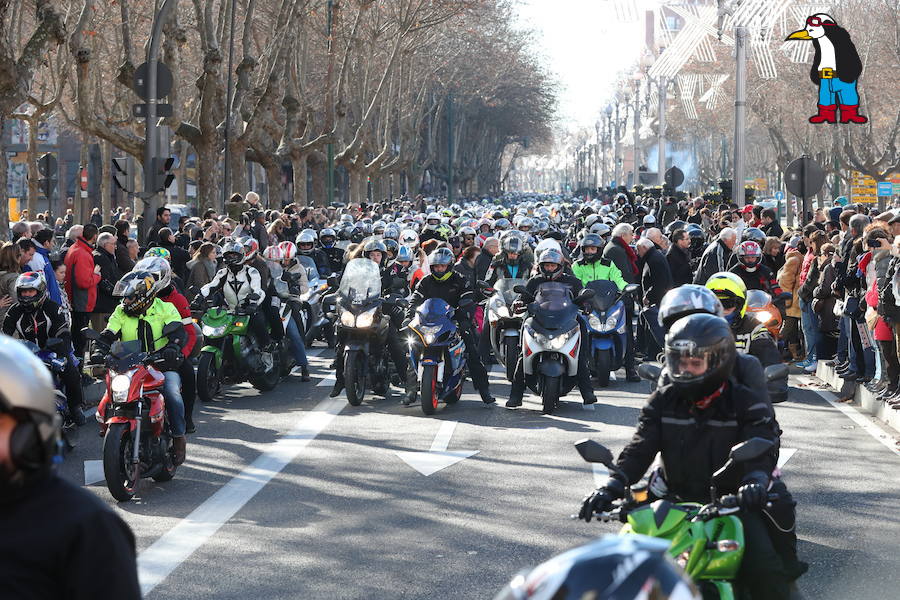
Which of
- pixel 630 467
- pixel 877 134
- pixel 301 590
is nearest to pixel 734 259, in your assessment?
pixel 301 590

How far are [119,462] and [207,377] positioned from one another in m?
5.33

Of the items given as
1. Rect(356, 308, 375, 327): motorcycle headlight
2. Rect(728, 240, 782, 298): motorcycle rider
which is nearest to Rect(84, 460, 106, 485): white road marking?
Rect(356, 308, 375, 327): motorcycle headlight

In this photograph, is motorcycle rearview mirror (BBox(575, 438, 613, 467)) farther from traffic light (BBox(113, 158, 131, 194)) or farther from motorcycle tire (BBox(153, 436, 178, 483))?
traffic light (BBox(113, 158, 131, 194))

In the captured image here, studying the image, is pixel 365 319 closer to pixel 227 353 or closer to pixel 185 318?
pixel 227 353

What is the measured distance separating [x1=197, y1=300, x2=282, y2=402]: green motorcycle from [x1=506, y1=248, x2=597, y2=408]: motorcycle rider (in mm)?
2607

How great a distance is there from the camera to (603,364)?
1606 cm

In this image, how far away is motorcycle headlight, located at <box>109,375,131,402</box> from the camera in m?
9.73

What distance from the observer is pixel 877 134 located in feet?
248

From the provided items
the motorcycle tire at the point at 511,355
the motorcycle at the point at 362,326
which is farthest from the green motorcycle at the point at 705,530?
the motorcycle tire at the point at 511,355

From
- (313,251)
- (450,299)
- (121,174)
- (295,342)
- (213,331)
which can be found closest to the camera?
(450,299)

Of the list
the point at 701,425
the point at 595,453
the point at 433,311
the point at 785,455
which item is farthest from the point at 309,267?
the point at 595,453

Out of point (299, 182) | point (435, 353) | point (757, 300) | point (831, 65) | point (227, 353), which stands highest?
point (831, 65)

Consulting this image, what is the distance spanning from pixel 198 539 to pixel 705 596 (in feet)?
14.2

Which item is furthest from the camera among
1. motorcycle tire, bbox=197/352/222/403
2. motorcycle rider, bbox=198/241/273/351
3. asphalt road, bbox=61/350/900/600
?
motorcycle rider, bbox=198/241/273/351
